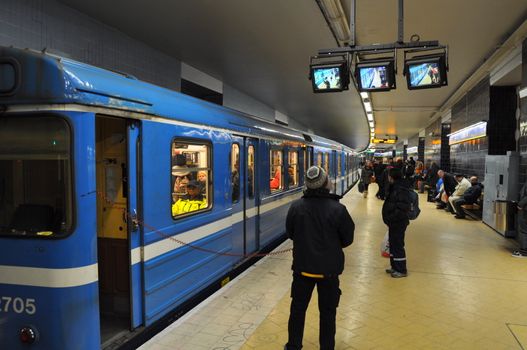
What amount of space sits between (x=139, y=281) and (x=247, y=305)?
5.47ft

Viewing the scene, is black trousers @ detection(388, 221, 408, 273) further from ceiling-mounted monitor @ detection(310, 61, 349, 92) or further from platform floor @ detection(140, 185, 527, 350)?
ceiling-mounted monitor @ detection(310, 61, 349, 92)

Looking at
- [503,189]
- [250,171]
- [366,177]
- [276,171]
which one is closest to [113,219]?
[250,171]

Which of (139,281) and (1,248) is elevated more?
(1,248)

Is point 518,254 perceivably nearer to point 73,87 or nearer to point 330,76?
point 330,76

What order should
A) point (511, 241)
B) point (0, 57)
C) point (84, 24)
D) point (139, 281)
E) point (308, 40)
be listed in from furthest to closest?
point (511, 241)
point (308, 40)
point (84, 24)
point (139, 281)
point (0, 57)

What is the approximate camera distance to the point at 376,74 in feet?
23.7

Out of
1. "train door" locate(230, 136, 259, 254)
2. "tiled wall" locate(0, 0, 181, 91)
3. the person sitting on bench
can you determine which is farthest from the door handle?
the person sitting on bench

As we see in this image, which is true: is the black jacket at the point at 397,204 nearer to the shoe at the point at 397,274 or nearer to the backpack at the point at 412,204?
the backpack at the point at 412,204

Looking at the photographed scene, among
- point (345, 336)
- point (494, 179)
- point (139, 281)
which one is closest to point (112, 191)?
point (139, 281)

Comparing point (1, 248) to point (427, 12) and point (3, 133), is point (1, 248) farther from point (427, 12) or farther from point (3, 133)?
point (427, 12)

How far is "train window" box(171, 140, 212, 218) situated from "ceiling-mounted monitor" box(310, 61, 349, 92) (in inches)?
127

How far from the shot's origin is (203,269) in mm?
5156

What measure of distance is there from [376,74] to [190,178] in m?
4.13

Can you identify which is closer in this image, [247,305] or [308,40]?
[247,305]
